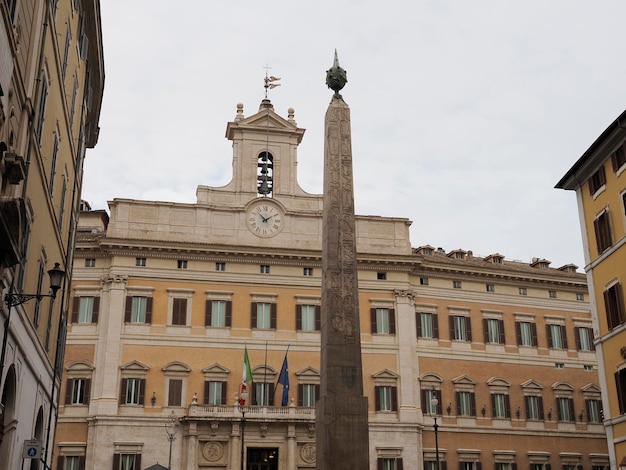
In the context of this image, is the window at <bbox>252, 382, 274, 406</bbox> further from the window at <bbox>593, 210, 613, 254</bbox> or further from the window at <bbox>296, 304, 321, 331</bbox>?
the window at <bbox>593, 210, 613, 254</bbox>

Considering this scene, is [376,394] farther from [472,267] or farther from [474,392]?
[472,267]

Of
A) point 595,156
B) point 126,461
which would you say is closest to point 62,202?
point 595,156

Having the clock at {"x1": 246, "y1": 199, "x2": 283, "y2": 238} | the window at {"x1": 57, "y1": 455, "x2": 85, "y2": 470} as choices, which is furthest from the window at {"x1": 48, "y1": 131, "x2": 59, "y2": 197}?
the clock at {"x1": 246, "y1": 199, "x2": 283, "y2": 238}

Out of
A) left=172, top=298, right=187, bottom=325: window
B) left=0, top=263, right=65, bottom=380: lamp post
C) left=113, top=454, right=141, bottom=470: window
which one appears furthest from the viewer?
left=172, top=298, right=187, bottom=325: window

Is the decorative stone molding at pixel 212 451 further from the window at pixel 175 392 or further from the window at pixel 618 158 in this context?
Result: the window at pixel 618 158

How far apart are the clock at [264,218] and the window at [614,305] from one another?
59.3 ft

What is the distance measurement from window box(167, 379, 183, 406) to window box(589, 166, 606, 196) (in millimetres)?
19562

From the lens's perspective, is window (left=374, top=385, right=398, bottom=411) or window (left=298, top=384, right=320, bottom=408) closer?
window (left=298, top=384, right=320, bottom=408)

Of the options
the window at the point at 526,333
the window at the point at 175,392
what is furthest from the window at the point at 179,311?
the window at the point at 526,333

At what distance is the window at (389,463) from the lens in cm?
3550

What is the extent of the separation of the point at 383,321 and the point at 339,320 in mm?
20704

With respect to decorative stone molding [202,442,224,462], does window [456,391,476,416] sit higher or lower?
higher

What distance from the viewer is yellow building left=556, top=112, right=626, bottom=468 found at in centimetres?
2238

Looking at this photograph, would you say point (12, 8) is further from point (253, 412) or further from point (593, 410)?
point (593, 410)
